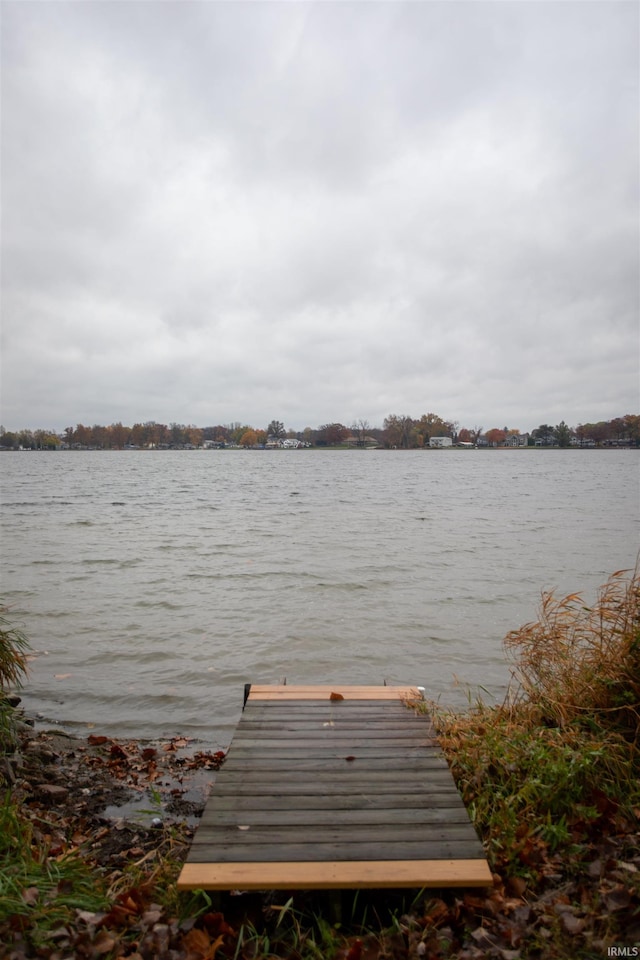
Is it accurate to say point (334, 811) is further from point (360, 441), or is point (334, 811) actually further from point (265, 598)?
point (360, 441)

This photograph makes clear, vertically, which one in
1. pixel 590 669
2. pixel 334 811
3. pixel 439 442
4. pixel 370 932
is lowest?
pixel 370 932

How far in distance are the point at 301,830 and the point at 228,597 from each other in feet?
31.7

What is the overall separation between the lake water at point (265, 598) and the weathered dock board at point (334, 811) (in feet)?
5.35

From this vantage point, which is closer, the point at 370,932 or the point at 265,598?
the point at 370,932

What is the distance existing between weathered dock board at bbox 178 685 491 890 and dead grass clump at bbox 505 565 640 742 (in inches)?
45.2

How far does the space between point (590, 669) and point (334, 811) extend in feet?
8.38

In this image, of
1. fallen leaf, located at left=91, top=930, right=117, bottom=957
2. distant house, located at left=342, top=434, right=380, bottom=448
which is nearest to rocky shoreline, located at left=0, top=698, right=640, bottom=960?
fallen leaf, located at left=91, top=930, right=117, bottom=957

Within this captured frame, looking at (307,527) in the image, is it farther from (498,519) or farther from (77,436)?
(77,436)

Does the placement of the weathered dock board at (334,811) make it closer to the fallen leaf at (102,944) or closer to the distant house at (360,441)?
the fallen leaf at (102,944)

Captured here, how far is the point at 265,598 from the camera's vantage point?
12.8 meters

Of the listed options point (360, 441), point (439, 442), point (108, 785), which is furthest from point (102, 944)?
point (360, 441)

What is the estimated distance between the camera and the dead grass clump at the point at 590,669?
14.6 feet

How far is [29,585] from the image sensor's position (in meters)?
14.0

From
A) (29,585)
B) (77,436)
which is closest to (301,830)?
(29,585)
